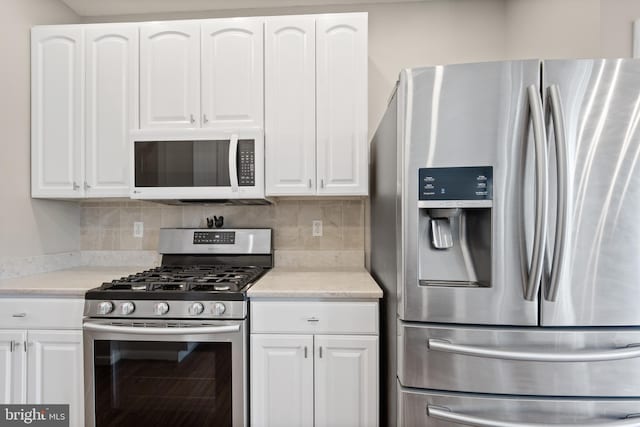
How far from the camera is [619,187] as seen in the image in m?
1.19

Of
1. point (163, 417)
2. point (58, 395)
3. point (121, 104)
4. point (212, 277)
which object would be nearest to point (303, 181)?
point (212, 277)

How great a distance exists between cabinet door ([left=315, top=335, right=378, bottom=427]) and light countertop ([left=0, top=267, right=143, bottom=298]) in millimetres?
1243

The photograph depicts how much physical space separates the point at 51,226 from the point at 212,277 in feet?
4.20

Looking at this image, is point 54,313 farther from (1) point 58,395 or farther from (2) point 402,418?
(2) point 402,418

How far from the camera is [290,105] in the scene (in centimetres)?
197

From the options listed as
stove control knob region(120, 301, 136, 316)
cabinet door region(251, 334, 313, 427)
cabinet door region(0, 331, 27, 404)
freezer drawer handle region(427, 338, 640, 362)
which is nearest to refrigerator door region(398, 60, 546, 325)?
freezer drawer handle region(427, 338, 640, 362)

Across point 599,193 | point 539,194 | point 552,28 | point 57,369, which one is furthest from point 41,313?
point 552,28

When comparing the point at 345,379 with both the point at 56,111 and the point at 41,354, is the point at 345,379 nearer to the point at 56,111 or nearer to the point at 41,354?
the point at 41,354

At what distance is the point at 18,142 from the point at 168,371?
5.40 ft

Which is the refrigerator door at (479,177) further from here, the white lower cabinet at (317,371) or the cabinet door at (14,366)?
the cabinet door at (14,366)

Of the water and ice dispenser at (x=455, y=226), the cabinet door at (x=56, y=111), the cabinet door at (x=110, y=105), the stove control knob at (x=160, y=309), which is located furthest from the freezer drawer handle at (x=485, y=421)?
the cabinet door at (x=56, y=111)

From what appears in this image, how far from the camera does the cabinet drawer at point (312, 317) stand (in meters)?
1.59

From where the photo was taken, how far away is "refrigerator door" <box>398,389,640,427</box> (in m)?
1.20

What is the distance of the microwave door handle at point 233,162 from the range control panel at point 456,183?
1081 mm
